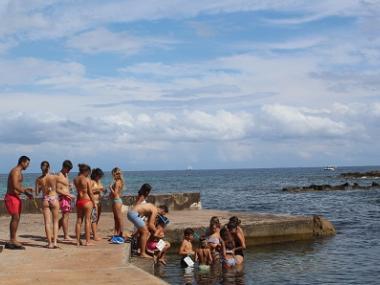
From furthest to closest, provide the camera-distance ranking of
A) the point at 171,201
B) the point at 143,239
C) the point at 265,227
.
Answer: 1. the point at 171,201
2. the point at 265,227
3. the point at 143,239

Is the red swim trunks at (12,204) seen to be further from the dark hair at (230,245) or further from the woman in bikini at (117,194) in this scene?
the dark hair at (230,245)

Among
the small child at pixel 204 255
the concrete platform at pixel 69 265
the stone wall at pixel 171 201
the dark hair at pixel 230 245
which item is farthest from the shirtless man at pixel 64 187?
the stone wall at pixel 171 201

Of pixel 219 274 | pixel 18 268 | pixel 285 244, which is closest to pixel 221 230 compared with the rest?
pixel 219 274

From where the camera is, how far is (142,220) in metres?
11.0

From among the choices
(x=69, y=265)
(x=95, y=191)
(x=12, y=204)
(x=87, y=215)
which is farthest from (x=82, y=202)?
(x=69, y=265)

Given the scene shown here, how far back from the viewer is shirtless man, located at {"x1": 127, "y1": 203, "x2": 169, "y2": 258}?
1100cm

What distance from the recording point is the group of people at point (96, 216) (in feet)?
33.5

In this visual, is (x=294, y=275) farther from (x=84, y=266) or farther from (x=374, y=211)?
(x=374, y=211)

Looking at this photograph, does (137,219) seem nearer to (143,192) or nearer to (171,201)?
(143,192)

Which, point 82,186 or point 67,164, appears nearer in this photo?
point 82,186

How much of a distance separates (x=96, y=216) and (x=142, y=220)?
1.21 metres

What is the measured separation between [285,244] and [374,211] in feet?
48.0

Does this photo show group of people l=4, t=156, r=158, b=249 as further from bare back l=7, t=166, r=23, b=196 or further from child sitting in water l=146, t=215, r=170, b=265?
child sitting in water l=146, t=215, r=170, b=265

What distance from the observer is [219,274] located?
11438 millimetres
